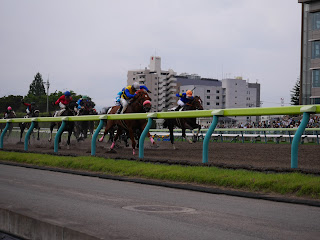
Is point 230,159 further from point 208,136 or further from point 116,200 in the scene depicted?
point 116,200

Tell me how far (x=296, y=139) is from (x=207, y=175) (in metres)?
1.71

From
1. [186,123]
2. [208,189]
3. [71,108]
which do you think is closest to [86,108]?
[71,108]

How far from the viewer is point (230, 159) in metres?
10.3

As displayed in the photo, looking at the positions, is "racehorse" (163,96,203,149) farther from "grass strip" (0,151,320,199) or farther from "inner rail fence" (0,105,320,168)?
"grass strip" (0,151,320,199)

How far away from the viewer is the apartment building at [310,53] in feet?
170

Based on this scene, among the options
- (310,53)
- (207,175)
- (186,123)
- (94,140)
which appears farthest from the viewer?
(310,53)

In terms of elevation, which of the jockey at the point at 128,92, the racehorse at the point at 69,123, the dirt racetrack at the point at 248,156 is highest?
the jockey at the point at 128,92

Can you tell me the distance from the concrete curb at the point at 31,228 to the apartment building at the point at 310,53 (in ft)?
160

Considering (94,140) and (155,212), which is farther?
(94,140)

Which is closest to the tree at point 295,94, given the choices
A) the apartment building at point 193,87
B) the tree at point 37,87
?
the apartment building at point 193,87

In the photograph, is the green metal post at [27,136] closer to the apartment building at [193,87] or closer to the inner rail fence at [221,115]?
the inner rail fence at [221,115]

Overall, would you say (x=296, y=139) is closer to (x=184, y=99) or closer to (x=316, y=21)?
(x=184, y=99)

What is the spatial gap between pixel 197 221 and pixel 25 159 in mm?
10833

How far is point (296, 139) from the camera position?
28.5 ft
